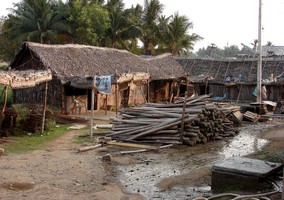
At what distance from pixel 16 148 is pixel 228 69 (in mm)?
25204

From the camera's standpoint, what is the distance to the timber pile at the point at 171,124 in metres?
15.1

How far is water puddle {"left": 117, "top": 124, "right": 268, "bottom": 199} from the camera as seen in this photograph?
9352 mm

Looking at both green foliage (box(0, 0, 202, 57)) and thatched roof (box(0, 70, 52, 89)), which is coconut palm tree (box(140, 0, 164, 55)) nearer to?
green foliage (box(0, 0, 202, 57))

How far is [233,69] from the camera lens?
35.5 m

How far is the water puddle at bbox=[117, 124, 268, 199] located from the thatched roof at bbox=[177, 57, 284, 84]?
1742 cm

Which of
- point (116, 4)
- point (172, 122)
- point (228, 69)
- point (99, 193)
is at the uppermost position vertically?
point (116, 4)

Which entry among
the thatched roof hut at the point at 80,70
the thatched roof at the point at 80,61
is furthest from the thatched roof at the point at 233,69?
the thatched roof hut at the point at 80,70

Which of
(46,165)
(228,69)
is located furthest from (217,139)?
(228,69)

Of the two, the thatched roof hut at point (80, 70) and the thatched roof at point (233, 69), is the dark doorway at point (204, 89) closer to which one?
the thatched roof at point (233, 69)

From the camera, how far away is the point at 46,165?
37.8 ft

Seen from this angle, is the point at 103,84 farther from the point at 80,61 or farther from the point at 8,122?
the point at 80,61

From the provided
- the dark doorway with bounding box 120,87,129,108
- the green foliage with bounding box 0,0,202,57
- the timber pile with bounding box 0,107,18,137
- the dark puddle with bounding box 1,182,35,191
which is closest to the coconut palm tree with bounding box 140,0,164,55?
the green foliage with bounding box 0,0,202,57

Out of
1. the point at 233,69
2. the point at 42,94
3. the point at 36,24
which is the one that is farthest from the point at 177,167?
the point at 233,69

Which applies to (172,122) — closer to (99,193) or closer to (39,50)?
(99,193)
